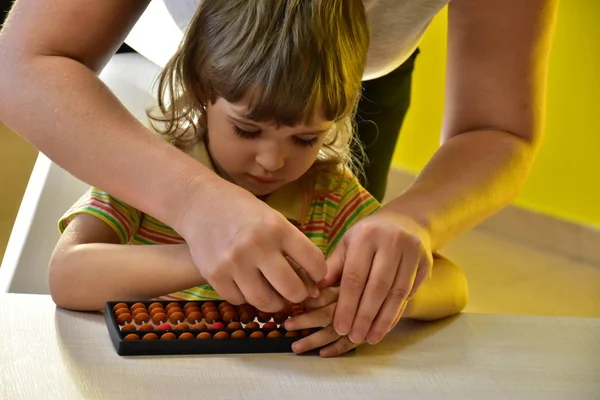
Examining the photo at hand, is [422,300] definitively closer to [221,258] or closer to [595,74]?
[221,258]

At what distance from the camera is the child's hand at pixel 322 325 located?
784 millimetres

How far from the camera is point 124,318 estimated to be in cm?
78

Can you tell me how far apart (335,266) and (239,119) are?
0.22m

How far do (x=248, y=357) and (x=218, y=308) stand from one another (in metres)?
0.09

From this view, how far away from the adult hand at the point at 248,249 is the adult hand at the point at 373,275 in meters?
0.04

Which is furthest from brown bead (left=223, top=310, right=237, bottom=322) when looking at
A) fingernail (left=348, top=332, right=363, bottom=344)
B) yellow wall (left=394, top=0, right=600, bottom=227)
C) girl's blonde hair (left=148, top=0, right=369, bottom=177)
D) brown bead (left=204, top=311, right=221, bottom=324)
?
yellow wall (left=394, top=0, right=600, bottom=227)

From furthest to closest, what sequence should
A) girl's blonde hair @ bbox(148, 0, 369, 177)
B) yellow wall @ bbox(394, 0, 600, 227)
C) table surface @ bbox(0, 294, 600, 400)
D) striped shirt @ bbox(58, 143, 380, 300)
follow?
yellow wall @ bbox(394, 0, 600, 227) → striped shirt @ bbox(58, 143, 380, 300) → girl's blonde hair @ bbox(148, 0, 369, 177) → table surface @ bbox(0, 294, 600, 400)

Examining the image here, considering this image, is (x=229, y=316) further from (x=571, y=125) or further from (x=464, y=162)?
(x=571, y=125)

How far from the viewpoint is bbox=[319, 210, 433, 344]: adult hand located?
31.3 inches

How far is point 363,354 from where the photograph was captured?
80cm

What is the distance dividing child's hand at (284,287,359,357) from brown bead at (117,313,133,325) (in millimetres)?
134

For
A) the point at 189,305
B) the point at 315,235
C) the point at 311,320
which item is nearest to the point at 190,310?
the point at 189,305

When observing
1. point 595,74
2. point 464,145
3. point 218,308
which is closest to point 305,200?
point 464,145

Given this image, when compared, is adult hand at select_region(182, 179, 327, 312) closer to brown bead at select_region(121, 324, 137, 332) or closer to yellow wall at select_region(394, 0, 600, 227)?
brown bead at select_region(121, 324, 137, 332)
